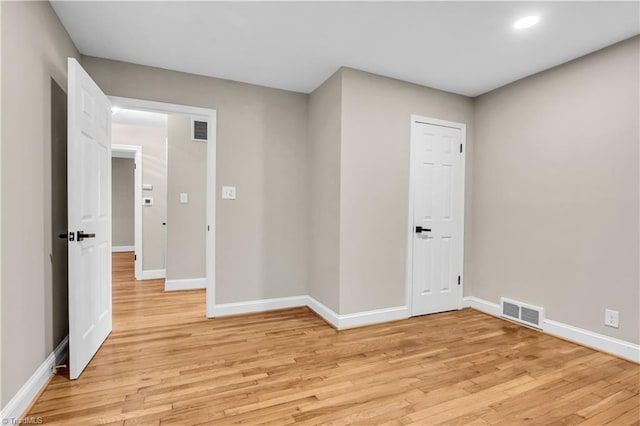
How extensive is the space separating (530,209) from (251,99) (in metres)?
3.05

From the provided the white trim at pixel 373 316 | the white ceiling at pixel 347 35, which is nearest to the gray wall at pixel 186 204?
the white ceiling at pixel 347 35

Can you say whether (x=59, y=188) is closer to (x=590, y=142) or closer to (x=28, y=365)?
(x=28, y=365)

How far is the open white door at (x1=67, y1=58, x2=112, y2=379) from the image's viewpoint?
204 cm

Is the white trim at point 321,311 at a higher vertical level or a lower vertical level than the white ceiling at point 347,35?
lower

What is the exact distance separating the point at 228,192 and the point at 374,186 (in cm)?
151

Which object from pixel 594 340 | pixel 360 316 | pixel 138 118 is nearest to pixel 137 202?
pixel 138 118

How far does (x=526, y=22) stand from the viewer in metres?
2.26

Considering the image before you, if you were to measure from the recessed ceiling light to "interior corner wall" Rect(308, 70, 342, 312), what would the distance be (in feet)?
4.65

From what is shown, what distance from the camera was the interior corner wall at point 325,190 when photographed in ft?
10.1

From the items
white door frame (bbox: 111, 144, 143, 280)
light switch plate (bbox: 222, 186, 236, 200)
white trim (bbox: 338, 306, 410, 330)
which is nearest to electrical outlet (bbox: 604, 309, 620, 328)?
white trim (bbox: 338, 306, 410, 330)

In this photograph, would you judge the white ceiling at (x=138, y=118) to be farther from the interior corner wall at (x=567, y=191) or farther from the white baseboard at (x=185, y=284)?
the interior corner wall at (x=567, y=191)

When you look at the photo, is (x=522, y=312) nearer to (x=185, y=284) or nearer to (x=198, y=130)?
(x=185, y=284)

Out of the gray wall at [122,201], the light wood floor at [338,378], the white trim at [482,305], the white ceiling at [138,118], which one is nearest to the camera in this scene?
the light wood floor at [338,378]

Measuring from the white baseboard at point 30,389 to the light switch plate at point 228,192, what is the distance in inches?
69.7
